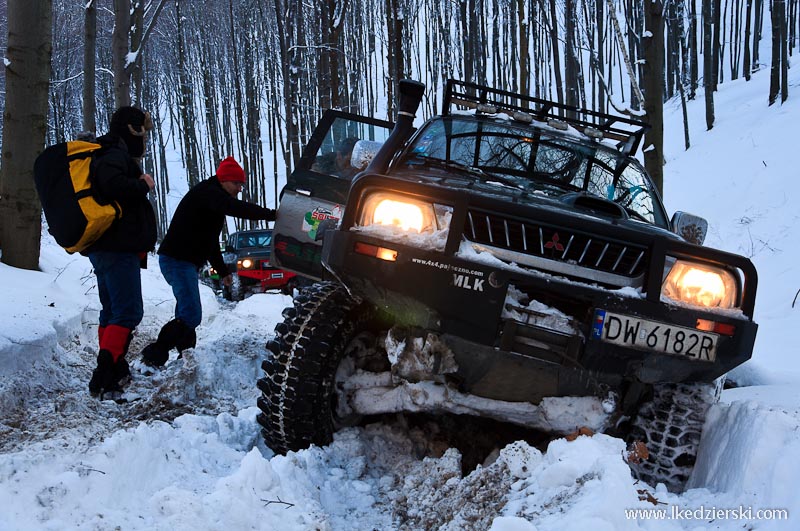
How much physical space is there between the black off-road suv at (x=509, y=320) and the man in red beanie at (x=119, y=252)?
1.30 m

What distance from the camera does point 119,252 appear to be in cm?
413

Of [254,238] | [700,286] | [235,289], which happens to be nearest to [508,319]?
[700,286]

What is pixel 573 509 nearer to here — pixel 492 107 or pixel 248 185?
pixel 492 107

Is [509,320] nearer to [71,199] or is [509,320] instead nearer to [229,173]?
[71,199]

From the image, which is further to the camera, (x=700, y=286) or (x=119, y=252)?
(x=119, y=252)

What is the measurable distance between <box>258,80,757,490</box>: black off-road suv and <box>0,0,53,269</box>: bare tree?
13.6 ft

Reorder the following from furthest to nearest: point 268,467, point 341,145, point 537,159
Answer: point 341,145
point 537,159
point 268,467

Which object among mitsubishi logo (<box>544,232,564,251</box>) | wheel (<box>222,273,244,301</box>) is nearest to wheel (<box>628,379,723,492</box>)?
mitsubishi logo (<box>544,232,564,251</box>)

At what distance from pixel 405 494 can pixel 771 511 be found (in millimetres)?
1402

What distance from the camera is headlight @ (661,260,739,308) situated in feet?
9.79

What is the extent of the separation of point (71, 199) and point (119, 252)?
44 centimetres

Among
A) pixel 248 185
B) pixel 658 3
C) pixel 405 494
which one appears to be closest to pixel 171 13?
pixel 248 185

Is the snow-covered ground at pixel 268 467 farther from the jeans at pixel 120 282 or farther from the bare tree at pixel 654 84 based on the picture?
the bare tree at pixel 654 84

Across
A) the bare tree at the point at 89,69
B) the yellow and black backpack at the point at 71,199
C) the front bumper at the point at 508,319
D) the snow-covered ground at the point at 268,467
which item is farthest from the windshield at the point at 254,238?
the front bumper at the point at 508,319
